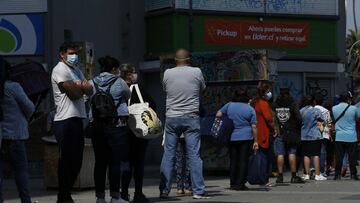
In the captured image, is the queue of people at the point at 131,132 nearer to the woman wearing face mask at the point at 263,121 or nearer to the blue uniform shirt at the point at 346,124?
the woman wearing face mask at the point at 263,121

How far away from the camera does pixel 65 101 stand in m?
10.0

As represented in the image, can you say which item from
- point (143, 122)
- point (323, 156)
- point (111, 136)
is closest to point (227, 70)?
point (323, 156)

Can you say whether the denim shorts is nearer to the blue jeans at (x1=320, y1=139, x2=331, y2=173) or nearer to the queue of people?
the queue of people

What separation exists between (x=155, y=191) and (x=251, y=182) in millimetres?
1585

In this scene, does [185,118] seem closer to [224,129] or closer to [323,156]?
[224,129]

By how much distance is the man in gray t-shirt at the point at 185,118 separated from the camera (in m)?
→ 11.7

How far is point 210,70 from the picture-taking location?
18.2 meters

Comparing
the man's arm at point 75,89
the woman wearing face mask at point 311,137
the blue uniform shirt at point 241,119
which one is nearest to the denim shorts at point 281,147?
the woman wearing face mask at point 311,137

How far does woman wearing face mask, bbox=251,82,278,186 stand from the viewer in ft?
47.6

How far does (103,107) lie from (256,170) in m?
4.34

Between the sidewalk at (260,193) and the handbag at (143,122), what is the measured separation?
→ 1.20 metres

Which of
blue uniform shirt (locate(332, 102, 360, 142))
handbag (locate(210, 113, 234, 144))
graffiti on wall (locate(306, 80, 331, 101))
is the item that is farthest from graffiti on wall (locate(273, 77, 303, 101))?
handbag (locate(210, 113, 234, 144))

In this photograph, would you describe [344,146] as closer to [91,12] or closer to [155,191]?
[155,191]

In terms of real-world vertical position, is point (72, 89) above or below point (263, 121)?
above
